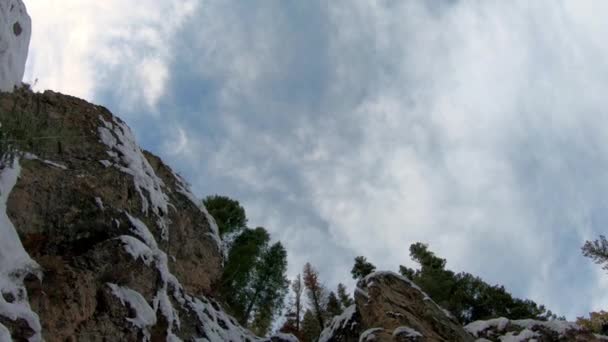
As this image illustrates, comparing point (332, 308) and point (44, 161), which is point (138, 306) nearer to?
point (44, 161)

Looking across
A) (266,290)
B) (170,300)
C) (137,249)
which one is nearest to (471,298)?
(266,290)

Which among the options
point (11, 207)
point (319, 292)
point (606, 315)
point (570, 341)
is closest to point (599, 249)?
point (606, 315)

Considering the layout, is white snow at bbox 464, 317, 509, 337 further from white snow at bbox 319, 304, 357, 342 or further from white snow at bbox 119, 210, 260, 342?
white snow at bbox 119, 210, 260, 342

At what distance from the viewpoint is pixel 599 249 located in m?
18.0

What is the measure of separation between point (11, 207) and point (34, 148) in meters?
2.25

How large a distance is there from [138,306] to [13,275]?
347 centimetres

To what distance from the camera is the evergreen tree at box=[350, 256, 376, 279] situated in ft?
123

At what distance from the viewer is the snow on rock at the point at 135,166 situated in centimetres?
1870

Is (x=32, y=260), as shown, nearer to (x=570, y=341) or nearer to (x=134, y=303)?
(x=134, y=303)

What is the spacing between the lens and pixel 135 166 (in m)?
19.5

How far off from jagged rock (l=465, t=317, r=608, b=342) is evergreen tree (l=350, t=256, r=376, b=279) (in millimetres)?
Result: 13322

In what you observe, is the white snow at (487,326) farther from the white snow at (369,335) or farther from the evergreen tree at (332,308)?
the evergreen tree at (332,308)

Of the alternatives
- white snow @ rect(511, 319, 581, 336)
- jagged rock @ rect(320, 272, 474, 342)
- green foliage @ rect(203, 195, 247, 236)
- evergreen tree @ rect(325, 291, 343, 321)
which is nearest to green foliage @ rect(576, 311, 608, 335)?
white snow @ rect(511, 319, 581, 336)

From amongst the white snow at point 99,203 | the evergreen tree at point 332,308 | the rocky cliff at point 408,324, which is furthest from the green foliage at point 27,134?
the evergreen tree at point 332,308
